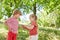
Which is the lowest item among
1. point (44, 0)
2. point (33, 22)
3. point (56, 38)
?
point (56, 38)

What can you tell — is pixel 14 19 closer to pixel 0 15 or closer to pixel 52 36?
pixel 52 36

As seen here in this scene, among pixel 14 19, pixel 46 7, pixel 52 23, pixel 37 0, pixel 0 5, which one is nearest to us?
pixel 14 19

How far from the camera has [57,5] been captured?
12.2 m

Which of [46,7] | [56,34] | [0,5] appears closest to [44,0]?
[46,7]

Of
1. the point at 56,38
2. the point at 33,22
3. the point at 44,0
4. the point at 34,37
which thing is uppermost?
the point at 44,0

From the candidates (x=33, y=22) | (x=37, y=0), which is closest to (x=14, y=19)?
(x=33, y=22)

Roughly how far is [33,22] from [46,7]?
581 centimetres

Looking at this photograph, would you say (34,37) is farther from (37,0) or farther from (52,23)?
(52,23)

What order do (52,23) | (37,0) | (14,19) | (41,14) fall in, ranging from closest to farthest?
1. (14,19)
2. (37,0)
3. (52,23)
4. (41,14)

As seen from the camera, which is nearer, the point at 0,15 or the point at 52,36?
the point at 52,36

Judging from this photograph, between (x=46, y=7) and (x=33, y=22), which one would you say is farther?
(x=46, y=7)

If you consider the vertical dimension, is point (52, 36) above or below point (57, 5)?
below

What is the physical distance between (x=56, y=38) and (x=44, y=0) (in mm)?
2030

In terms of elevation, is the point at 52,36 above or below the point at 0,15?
below
